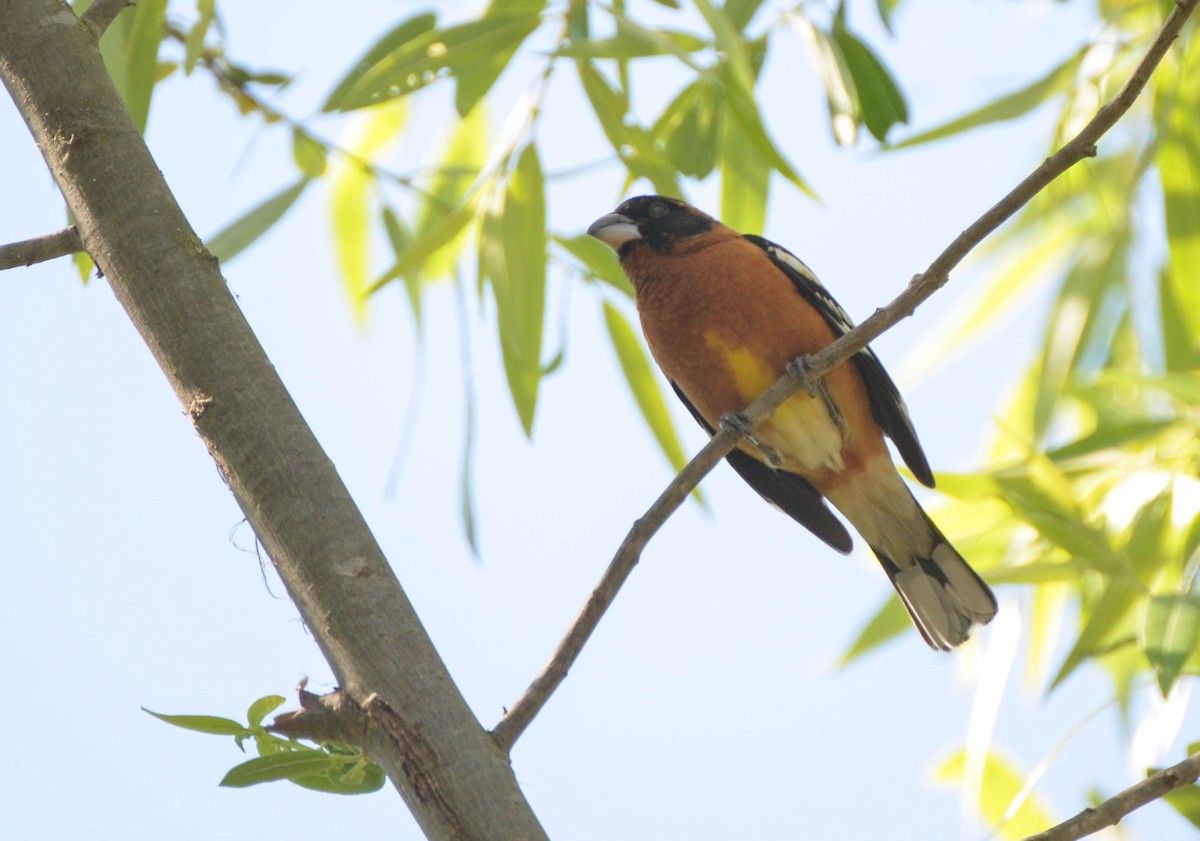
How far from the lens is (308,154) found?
3.84 metres

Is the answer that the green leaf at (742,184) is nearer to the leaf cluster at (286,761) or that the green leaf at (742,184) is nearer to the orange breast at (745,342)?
the orange breast at (745,342)

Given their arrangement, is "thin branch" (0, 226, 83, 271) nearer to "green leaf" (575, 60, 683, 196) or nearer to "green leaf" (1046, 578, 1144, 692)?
"green leaf" (575, 60, 683, 196)

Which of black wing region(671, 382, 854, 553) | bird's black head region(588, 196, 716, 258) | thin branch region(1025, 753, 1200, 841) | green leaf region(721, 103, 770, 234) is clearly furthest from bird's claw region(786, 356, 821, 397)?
thin branch region(1025, 753, 1200, 841)

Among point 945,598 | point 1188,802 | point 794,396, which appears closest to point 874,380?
point 794,396

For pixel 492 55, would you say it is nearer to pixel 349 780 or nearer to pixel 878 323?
pixel 878 323

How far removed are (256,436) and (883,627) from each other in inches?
120

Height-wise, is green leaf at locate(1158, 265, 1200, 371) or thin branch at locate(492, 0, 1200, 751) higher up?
green leaf at locate(1158, 265, 1200, 371)

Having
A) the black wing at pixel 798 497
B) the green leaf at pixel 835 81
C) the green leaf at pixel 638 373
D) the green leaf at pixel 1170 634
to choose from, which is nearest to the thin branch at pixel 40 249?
the green leaf at pixel 835 81

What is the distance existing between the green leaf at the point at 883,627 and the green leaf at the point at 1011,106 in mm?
1722

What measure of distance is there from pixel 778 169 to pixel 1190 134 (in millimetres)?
1289

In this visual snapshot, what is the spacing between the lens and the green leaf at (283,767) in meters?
2.08

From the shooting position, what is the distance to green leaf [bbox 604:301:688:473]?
423cm

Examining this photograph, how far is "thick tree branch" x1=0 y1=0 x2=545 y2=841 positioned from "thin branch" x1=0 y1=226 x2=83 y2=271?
7cm

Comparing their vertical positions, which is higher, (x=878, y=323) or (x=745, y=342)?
(x=745, y=342)
